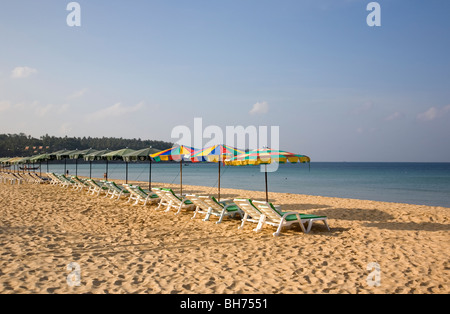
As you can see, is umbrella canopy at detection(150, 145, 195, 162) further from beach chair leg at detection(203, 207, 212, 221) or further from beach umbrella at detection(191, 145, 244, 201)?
beach chair leg at detection(203, 207, 212, 221)

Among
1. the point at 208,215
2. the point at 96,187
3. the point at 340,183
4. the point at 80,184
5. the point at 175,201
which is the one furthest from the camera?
the point at 340,183

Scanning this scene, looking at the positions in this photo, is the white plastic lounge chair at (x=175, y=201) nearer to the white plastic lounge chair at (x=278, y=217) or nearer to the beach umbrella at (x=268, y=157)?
the beach umbrella at (x=268, y=157)

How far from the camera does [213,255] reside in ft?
16.5

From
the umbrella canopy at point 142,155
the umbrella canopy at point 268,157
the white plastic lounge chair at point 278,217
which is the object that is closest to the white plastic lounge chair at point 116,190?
the umbrella canopy at point 142,155

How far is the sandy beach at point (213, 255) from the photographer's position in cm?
375

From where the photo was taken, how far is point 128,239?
19.7 feet

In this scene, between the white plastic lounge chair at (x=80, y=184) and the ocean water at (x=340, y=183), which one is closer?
the white plastic lounge chair at (x=80, y=184)

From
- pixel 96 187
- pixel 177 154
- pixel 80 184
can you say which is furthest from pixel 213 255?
pixel 80 184

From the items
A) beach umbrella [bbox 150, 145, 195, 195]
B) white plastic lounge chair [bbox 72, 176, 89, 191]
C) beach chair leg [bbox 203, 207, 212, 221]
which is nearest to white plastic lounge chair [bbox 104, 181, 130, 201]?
beach umbrella [bbox 150, 145, 195, 195]

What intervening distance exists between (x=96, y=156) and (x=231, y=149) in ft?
31.1

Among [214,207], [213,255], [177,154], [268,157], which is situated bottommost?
[213,255]

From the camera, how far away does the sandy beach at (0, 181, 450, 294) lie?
148 inches

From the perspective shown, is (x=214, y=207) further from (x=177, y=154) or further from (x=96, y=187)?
(x=96, y=187)
